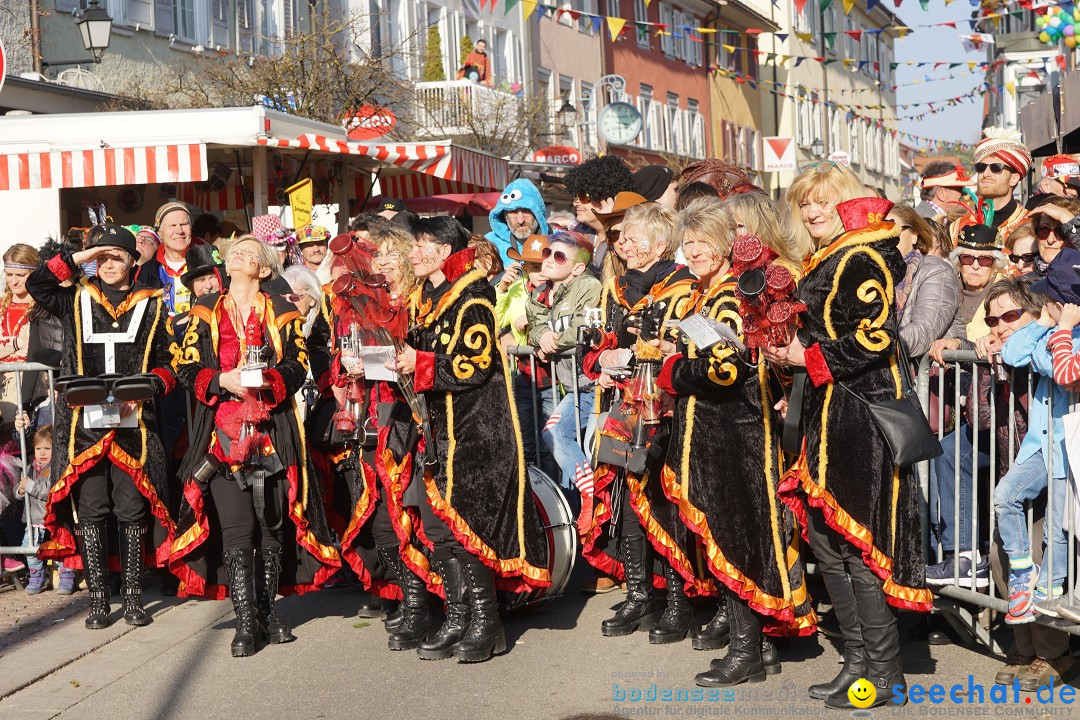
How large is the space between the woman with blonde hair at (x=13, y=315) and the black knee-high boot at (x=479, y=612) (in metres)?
3.42

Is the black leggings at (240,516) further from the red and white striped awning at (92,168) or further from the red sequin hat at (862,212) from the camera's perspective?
the red and white striped awning at (92,168)

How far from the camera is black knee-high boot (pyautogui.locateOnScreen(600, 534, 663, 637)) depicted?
6.49 m

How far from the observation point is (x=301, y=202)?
13.6m

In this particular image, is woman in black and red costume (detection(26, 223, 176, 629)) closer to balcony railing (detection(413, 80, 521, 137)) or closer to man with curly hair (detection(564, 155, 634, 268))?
man with curly hair (detection(564, 155, 634, 268))

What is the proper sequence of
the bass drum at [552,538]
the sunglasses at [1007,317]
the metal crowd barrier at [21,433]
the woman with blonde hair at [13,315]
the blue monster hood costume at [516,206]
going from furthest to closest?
the blue monster hood costume at [516,206]
the woman with blonde hair at [13,315]
the metal crowd barrier at [21,433]
the bass drum at [552,538]
the sunglasses at [1007,317]

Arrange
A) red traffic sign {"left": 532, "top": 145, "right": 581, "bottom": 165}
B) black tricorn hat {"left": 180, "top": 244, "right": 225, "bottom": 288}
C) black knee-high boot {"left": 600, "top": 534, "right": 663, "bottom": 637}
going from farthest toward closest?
red traffic sign {"left": 532, "top": 145, "right": 581, "bottom": 165} < black tricorn hat {"left": 180, "top": 244, "right": 225, "bottom": 288} < black knee-high boot {"left": 600, "top": 534, "right": 663, "bottom": 637}

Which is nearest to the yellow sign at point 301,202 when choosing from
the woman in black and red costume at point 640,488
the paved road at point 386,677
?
the paved road at point 386,677

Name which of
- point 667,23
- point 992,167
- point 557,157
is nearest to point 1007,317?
point 992,167

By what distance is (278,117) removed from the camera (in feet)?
41.9

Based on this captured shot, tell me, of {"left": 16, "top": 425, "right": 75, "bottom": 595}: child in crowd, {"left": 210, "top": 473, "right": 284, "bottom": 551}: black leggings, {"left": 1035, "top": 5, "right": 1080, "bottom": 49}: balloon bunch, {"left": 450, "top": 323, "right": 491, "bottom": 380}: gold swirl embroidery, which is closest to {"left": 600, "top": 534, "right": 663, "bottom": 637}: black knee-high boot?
{"left": 450, "top": 323, "right": 491, "bottom": 380}: gold swirl embroidery

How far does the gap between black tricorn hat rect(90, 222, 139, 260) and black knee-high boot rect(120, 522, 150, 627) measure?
134 cm

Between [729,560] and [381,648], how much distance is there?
68.6 inches

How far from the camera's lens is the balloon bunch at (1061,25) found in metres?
13.5

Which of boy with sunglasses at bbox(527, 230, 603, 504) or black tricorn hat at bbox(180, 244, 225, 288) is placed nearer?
black tricorn hat at bbox(180, 244, 225, 288)
